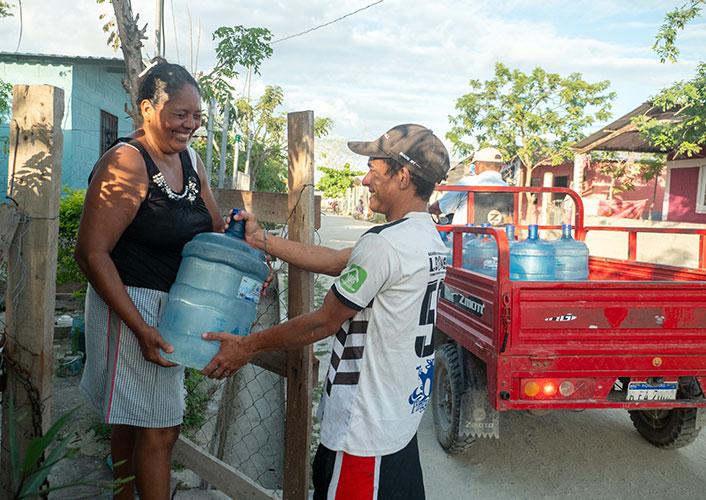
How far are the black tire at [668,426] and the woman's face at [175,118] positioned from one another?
3.59 m

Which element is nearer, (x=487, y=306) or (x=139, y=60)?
(x=487, y=306)

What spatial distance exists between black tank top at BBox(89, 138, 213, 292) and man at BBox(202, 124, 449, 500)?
1.32 ft

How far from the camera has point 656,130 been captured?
41.6 ft

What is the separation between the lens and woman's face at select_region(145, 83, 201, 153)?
2029 millimetres

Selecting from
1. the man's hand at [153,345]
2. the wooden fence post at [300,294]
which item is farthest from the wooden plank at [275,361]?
the man's hand at [153,345]

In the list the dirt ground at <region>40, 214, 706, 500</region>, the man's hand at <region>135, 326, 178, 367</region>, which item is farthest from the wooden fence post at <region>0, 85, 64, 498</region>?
the dirt ground at <region>40, 214, 706, 500</region>

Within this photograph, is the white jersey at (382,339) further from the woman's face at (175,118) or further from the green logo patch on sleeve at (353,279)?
the woman's face at (175,118)

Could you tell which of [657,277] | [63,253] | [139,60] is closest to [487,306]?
[657,277]

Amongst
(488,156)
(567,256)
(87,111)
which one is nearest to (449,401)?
(567,256)

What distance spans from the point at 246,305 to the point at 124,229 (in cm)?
52

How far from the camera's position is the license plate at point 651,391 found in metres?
3.28

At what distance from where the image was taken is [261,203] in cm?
254

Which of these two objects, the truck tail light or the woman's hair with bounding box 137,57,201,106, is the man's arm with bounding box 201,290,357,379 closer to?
the woman's hair with bounding box 137,57,201,106

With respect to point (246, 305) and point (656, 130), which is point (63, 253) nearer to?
point (246, 305)
